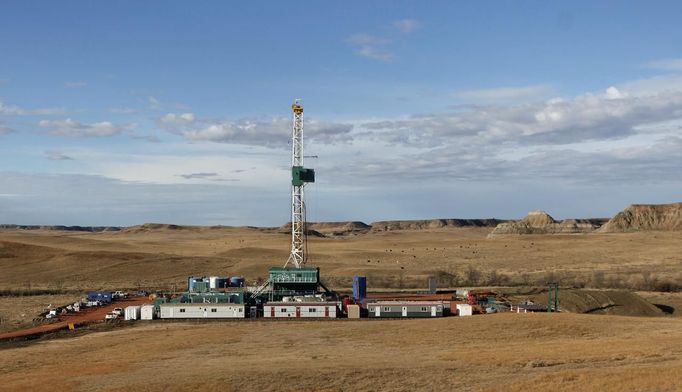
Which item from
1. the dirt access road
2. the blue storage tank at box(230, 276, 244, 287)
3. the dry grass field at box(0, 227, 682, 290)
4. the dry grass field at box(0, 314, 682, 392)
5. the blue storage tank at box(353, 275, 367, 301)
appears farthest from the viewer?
the dry grass field at box(0, 227, 682, 290)

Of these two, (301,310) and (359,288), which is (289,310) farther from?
(359,288)

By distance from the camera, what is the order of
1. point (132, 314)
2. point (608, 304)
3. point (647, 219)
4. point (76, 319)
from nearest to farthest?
point (132, 314) → point (76, 319) → point (608, 304) → point (647, 219)

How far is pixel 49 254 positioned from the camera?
11275 centimetres

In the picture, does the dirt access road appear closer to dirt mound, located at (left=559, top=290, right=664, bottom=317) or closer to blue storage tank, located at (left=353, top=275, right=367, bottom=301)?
blue storage tank, located at (left=353, top=275, right=367, bottom=301)

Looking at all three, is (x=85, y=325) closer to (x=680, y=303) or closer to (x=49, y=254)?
A: (x=680, y=303)

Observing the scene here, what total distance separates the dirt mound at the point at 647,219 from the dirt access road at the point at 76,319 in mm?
139686

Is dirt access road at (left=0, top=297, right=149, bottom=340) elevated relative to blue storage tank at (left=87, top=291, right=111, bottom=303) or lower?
lower

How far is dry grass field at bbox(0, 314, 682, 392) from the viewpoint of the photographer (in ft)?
91.4

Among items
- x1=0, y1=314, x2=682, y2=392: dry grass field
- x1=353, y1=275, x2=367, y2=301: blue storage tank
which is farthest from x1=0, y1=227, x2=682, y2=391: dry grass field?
x1=353, y1=275, x2=367, y2=301: blue storage tank

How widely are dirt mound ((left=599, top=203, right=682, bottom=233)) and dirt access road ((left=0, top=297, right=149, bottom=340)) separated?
139686mm

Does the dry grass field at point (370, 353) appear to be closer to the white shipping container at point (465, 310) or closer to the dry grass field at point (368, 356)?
the dry grass field at point (368, 356)

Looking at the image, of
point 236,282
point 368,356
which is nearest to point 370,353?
point 368,356

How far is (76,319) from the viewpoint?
55938 millimetres

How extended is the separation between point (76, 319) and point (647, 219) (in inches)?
6334
